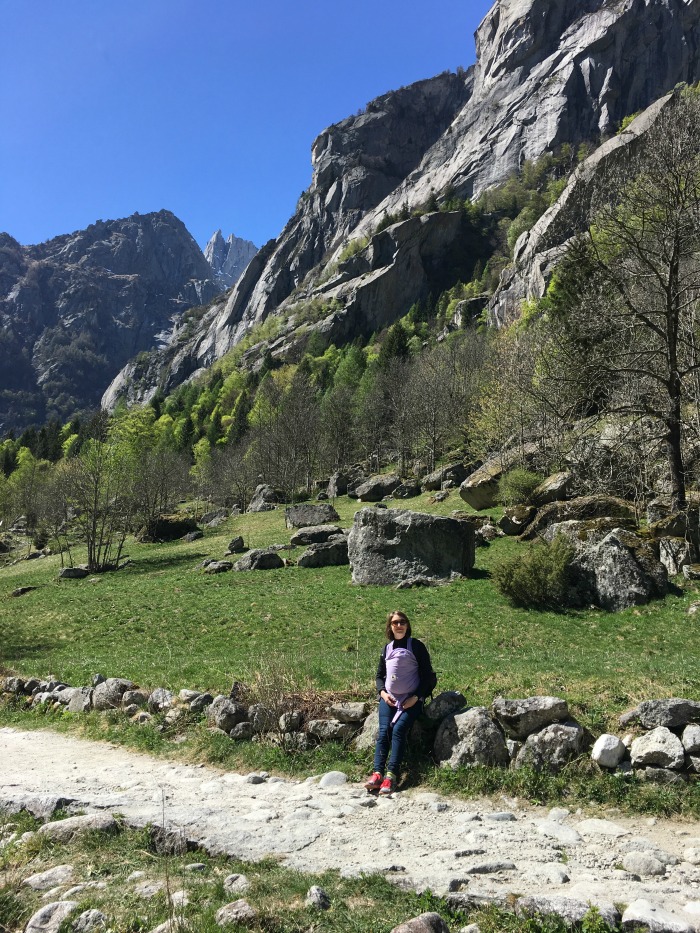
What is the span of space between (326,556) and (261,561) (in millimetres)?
3659

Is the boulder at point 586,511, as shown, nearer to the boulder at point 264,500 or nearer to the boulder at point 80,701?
the boulder at point 80,701

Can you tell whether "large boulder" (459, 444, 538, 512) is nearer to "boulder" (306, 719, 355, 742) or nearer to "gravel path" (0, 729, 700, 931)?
"boulder" (306, 719, 355, 742)

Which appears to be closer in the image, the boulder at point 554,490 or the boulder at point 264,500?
the boulder at point 554,490

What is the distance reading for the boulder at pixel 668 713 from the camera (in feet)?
23.1

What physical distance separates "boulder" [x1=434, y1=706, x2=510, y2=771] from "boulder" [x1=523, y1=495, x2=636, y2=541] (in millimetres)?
16183

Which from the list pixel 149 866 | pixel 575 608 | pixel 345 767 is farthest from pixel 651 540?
pixel 149 866

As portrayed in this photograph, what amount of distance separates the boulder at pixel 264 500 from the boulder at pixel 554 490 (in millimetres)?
30446

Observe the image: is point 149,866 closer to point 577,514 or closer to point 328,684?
point 328,684

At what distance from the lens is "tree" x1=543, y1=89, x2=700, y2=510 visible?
57.3 ft

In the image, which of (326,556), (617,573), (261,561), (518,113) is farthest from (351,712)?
(518,113)

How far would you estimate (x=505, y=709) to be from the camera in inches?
304

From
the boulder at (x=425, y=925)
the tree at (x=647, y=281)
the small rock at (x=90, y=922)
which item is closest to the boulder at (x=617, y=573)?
the tree at (x=647, y=281)

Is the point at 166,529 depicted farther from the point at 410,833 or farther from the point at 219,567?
the point at 410,833

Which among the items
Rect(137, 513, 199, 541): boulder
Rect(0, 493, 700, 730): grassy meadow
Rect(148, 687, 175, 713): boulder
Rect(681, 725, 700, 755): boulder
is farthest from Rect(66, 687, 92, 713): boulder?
Rect(137, 513, 199, 541): boulder
